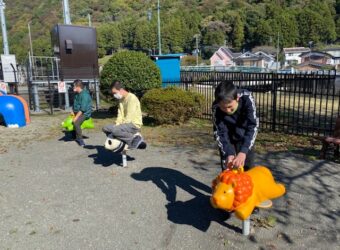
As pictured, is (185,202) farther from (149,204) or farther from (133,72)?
(133,72)

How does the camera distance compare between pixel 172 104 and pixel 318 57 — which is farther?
pixel 318 57

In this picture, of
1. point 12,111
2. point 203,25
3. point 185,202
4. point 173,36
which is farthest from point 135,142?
point 203,25

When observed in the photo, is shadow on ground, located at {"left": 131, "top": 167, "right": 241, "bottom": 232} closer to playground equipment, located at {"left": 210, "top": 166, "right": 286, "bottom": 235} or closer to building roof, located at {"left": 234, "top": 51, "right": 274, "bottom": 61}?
playground equipment, located at {"left": 210, "top": 166, "right": 286, "bottom": 235}

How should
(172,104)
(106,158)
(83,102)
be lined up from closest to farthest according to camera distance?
(106,158)
(83,102)
(172,104)

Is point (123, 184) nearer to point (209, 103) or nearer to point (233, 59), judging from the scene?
point (209, 103)

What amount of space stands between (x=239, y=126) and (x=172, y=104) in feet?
19.9

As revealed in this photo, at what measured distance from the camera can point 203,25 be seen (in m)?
125

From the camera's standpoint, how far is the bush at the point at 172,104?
387 inches

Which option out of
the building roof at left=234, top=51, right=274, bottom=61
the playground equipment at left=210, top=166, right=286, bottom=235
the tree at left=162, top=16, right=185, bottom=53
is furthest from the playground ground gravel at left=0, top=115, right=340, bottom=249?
the tree at left=162, top=16, right=185, bottom=53

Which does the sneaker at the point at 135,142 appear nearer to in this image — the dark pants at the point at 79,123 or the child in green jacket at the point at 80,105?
the child in green jacket at the point at 80,105

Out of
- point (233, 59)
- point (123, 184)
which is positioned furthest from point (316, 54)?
point (123, 184)

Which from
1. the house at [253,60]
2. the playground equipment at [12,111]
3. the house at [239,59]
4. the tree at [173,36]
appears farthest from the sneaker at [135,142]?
the tree at [173,36]

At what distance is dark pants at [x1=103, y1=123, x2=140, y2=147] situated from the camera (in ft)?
18.6

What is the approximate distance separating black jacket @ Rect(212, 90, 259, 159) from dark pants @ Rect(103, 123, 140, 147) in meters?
2.17
